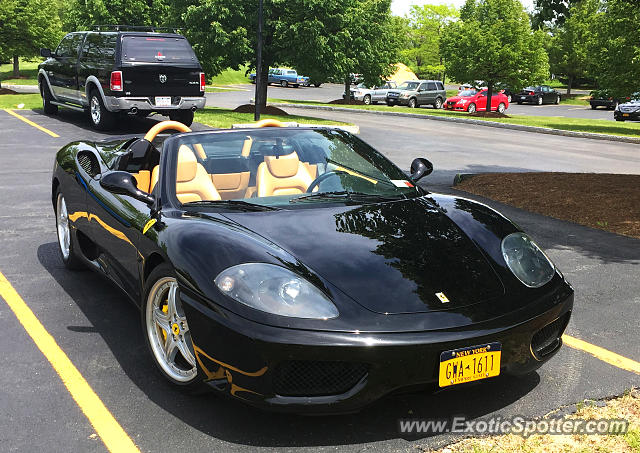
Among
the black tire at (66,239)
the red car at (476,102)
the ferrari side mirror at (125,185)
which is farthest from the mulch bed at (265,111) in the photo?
the ferrari side mirror at (125,185)

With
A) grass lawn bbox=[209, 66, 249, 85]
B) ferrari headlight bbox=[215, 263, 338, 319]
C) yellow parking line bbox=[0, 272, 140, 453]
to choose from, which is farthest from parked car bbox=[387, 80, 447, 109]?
ferrari headlight bbox=[215, 263, 338, 319]

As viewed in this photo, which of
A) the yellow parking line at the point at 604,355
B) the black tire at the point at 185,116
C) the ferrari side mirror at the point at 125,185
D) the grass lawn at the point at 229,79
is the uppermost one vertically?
the grass lawn at the point at 229,79

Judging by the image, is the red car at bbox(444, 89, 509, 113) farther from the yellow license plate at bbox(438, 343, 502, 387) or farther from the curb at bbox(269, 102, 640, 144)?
the yellow license plate at bbox(438, 343, 502, 387)

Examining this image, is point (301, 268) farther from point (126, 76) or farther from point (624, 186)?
point (126, 76)

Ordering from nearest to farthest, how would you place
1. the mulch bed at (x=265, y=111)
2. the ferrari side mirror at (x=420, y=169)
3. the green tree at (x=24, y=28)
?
the ferrari side mirror at (x=420, y=169), the mulch bed at (x=265, y=111), the green tree at (x=24, y=28)

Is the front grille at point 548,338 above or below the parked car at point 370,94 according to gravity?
below

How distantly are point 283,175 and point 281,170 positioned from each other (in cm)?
4

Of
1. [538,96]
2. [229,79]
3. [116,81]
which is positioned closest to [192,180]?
[116,81]

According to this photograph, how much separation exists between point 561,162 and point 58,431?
1433cm

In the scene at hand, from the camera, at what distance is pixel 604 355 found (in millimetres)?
4164

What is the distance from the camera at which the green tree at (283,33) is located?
22216 mm

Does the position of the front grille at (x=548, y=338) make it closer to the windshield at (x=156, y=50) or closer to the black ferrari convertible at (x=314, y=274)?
the black ferrari convertible at (x=314, y=274)

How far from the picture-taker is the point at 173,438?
125 inches

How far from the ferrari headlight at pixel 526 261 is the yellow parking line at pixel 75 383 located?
209cm
